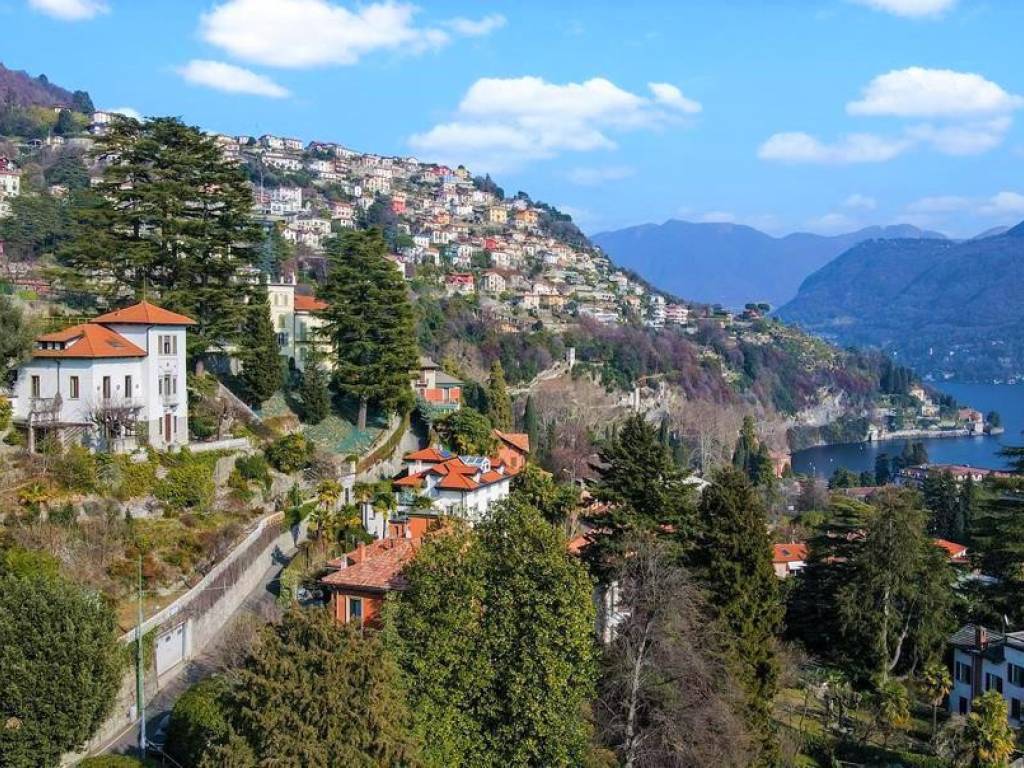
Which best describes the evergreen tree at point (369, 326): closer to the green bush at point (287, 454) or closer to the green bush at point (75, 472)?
the green bush at point (287, 454)

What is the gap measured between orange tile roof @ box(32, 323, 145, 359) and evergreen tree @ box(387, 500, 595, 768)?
1182cm

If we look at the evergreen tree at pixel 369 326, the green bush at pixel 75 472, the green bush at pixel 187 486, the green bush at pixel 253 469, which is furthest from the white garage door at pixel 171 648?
the evergreen tree at pixel 369 326

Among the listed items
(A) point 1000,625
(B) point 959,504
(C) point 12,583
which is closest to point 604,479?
(C) point 12,583

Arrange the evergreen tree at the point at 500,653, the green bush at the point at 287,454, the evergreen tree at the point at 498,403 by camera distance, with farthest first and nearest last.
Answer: the evergreen tree at the point at 498,403, the green bush at the point at 287,454, the evergreen tree at the point at 500,653

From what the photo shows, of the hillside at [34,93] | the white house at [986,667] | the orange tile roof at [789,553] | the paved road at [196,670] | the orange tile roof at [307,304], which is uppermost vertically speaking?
the hillside at [34,93]

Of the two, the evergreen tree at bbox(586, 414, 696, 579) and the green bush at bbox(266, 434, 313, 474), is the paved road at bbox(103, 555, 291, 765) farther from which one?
the evergreen tree at bbox(586, 414, 696, 579)

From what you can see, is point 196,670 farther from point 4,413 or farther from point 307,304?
point 307,304

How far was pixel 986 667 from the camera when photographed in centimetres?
2752

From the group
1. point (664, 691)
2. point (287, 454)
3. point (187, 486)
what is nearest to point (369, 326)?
point (287, 454)

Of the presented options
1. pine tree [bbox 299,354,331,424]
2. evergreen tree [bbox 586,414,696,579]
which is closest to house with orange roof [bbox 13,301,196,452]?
pine tree [bbox 299,354,331,424]

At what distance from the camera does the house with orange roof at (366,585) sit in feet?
66.3

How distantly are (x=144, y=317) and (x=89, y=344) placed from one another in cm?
194

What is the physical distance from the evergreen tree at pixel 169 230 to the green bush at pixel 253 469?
3819 millimetres

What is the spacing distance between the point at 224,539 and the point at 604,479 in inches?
352
